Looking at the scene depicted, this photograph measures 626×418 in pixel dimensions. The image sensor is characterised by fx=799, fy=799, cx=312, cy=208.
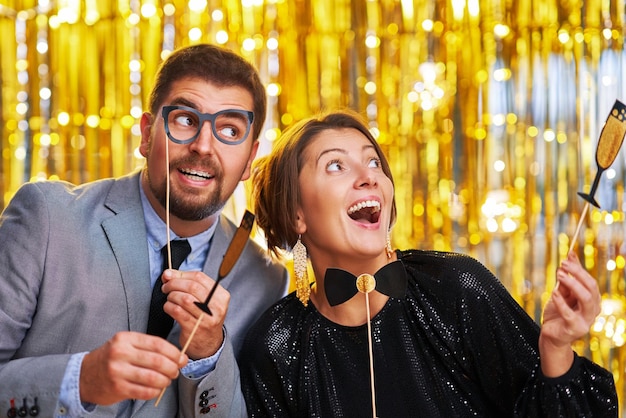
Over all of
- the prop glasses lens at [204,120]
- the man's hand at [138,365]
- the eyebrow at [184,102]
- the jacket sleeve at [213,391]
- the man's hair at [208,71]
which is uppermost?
the man's hair at [208,71]

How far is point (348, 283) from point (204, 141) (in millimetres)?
405

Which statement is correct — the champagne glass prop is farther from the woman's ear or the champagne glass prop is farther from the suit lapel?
the suit lapel

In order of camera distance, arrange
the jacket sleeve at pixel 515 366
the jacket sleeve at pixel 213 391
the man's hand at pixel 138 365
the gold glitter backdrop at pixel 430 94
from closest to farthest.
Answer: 1. the man's hand at pixel 138 365
2. the jacket sleeve at pixel 515 366
3. the jacket sleeve at pixel 213 391
4. the gold glitter backdrop at pixel 430 94

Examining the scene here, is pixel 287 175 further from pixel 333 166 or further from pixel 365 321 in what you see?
pixel 365 321

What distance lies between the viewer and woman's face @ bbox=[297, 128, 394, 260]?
5.21 ft

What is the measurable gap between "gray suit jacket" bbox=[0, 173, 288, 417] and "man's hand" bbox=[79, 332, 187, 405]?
0.23 m

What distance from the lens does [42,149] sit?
3.11 metres

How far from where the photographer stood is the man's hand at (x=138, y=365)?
4.11 feet

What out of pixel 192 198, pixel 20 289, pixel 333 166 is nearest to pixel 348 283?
pixel 333 166

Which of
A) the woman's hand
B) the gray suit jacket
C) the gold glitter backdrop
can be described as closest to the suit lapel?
the gray suit jacket

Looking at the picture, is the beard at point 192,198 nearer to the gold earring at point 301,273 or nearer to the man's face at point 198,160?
the man's face at point 198,160

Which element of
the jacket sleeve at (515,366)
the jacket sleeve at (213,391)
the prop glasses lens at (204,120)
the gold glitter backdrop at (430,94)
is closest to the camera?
the jacket sleeve at (515,366)

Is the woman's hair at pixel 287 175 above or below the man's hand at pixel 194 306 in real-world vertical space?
above

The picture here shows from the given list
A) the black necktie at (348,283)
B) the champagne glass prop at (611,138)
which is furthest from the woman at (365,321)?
the champagne glass prop at (611,138)
